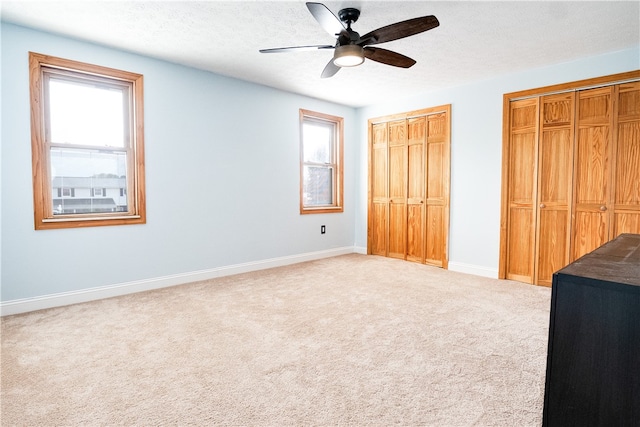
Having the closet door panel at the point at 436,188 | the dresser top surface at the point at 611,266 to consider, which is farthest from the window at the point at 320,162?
the dresser top surface at the point at 611,266

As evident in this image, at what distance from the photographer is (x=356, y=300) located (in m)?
3.39

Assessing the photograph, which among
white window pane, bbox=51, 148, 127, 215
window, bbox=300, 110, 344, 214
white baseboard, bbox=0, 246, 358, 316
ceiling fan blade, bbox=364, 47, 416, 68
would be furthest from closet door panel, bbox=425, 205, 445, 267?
white window pane, bbox=51, 148, 127, 215

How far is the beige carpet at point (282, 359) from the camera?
1687mm

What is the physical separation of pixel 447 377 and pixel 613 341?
1.25 metres

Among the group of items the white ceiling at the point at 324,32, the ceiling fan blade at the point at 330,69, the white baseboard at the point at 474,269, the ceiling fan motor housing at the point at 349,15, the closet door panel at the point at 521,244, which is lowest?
the white baseboard at the point at 474,269

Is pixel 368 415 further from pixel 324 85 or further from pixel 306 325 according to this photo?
pixel 324 85

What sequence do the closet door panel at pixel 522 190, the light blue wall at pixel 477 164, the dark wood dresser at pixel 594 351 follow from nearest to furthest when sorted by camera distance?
the dark wood dresser at pixel 594 351, the closet door panel at pixel 522 190, the light blue wall at pixel 477 164

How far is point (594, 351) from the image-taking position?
3.00 ft

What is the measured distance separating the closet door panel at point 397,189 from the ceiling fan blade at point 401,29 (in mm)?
2776

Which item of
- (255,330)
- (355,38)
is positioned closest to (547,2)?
(355,38)

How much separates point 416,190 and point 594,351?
→ 4.38 m

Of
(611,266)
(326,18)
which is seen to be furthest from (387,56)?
(611,266)

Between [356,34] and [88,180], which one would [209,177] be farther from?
[356,34]

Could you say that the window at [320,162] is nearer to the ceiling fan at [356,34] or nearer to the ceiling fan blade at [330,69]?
the ceiling fan blade at [330,69]
